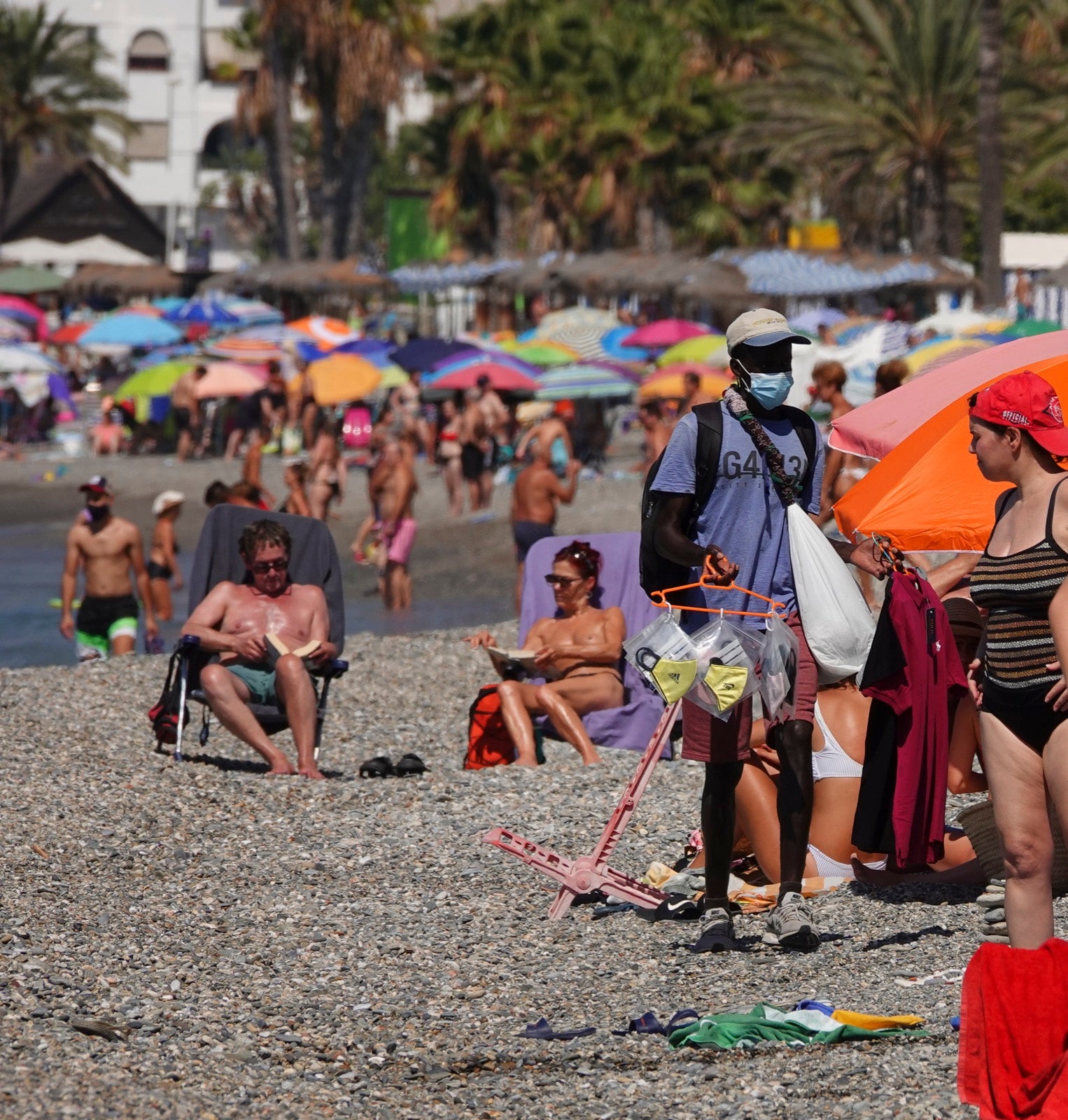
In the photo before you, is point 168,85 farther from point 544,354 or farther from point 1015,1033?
point 1015,1033

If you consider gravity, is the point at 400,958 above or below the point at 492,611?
above

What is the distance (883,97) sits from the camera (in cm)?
2823

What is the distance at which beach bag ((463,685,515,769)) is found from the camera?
26.8ft

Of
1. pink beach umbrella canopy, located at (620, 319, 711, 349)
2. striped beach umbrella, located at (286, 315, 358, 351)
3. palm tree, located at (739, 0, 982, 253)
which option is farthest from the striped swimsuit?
striped beach umbrella, located at (286, 315, 358, 351)

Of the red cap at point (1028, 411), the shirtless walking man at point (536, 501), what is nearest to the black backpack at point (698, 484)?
the red cap at point (1028, 411)

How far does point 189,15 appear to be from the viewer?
77.5 meters

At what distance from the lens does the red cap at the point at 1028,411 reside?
3924 mm

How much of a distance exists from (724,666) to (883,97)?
2498 cm

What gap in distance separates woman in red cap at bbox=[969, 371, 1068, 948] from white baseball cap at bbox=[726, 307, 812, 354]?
105cm

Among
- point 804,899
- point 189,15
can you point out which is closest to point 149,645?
point 804,899

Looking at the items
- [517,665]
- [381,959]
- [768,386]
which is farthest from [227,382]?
[768,386]

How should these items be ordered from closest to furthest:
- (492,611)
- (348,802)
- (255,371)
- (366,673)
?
(348,802) < (366,673) < (492,611) < (255,371)

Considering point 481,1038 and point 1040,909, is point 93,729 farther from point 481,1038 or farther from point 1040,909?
point 1040,909

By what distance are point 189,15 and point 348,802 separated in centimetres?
7557
